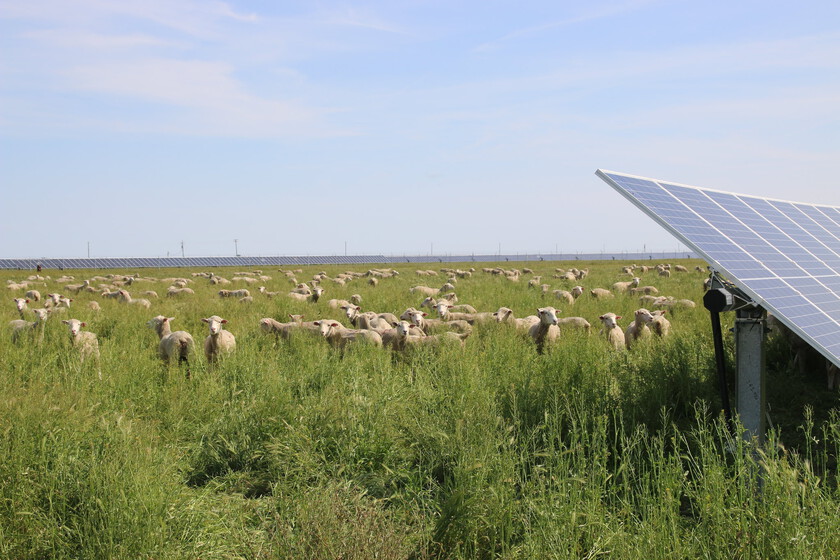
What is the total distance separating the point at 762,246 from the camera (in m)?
7.80

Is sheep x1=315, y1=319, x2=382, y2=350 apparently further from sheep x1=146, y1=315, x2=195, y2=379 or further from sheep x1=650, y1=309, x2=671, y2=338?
sheep x1=650, y1=309, x2=671, y2=338

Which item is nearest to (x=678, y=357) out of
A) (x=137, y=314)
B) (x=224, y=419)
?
(x=224, y=419)

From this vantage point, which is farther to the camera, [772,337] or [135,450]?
[772,337]

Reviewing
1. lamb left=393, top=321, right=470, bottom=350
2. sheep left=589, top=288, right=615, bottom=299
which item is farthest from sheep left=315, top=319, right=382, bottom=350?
sheep left=589, top=288, right=615, bottom=299

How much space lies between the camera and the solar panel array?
20.0ft

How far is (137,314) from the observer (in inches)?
752

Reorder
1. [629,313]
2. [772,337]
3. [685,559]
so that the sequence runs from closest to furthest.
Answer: [685,559] → [772,337] → [629,313]

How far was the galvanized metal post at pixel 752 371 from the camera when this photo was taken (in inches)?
256

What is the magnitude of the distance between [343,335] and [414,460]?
22.9 ft

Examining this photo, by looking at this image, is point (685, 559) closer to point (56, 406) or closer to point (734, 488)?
point (734, 488)

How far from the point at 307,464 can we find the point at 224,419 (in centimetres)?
227

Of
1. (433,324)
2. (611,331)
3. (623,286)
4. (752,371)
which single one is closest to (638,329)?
(611,331)

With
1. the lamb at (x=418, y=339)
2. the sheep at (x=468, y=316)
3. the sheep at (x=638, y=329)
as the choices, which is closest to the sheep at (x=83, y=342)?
the lamb at (x=418, y=339)

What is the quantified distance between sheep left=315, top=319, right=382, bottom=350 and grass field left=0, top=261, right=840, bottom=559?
63.6 inches
